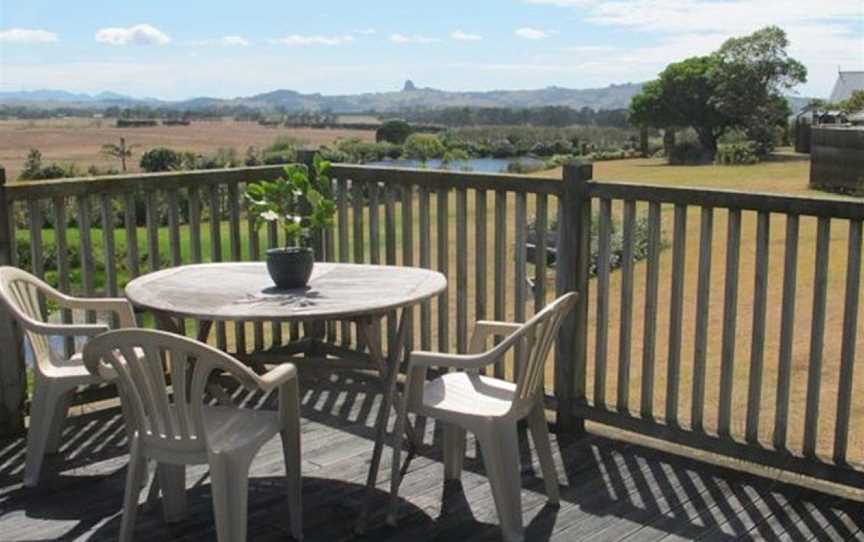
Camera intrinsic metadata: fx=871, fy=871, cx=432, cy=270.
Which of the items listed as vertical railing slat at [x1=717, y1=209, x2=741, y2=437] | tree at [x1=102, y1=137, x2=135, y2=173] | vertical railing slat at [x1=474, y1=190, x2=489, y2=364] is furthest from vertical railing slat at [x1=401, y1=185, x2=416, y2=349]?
tree at [x1=102, y1=137, x2=135, y2=173]

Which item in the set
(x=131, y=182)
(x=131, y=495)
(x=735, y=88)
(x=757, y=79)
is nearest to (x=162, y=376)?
(x=131, y=495)

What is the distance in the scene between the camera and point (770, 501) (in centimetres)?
321

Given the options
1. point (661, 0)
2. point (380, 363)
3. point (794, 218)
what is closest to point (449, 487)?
point (380, 363)

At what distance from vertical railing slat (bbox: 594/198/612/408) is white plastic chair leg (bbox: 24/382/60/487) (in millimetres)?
2224

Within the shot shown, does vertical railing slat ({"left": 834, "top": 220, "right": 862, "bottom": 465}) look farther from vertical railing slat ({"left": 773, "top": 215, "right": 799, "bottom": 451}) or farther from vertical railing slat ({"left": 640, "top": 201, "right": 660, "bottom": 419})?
vertical railing slat ({"left": 640, "top": 201, "right": 660, "bottom": 419})

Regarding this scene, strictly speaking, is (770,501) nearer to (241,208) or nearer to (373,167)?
(373,167)

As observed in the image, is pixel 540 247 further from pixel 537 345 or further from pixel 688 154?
pixel 688 154

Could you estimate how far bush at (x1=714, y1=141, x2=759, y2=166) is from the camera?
3350cm

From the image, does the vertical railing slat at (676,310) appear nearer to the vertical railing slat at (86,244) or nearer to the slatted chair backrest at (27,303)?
the slatted chair backrest at (27,303)

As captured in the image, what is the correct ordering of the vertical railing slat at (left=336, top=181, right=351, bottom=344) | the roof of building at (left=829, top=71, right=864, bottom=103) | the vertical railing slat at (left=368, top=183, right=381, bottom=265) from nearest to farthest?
the vertical railing slat at (left=368, top=183, right=381, bottom=265), the vertical railing slat at (left=336, top=181, right=351, bottom=344), the roof of building at (left=829, top=71, right=864, bottom=103)

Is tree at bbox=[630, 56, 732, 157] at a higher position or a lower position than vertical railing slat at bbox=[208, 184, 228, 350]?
higher

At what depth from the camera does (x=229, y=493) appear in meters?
2.54

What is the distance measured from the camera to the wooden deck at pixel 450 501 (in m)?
2.97

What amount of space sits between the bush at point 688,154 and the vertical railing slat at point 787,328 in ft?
109
